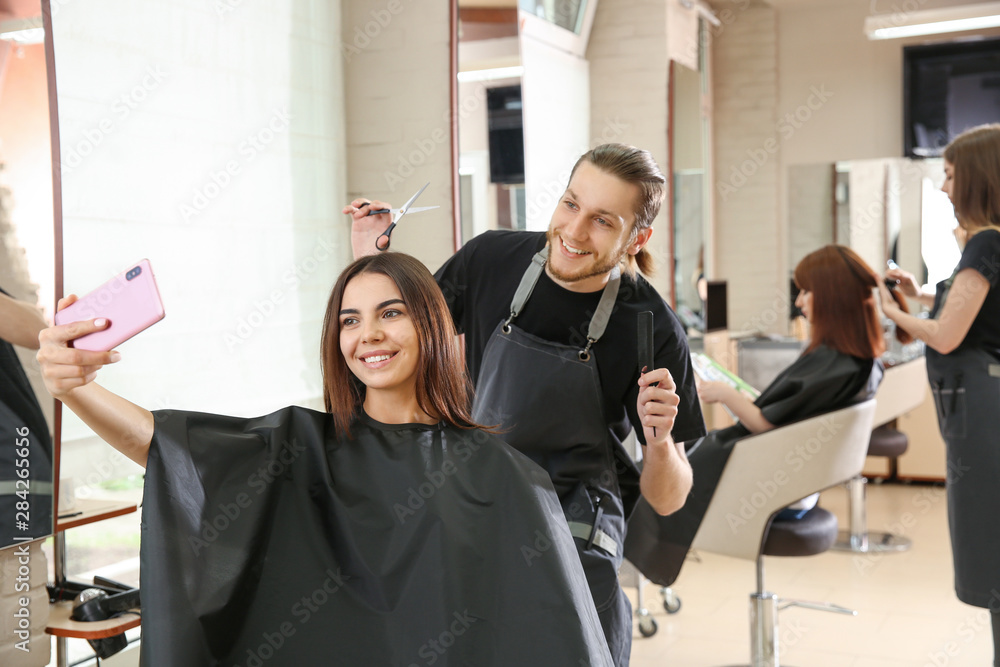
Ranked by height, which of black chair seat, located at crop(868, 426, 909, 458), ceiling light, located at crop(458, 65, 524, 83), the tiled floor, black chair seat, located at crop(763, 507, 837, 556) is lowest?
the tiled floor

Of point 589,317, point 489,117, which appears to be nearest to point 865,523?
point 489,117

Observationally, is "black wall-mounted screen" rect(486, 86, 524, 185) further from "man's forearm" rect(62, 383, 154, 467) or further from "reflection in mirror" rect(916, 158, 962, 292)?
"reflection in mirror" rect(916, 158, 962, 292)

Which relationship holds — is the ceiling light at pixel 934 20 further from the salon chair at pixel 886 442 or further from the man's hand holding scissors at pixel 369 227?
the man's hand holding scissors at pixel 369 227

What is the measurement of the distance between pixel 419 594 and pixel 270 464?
0.30 meters

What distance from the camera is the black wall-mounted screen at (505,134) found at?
11.1 ft

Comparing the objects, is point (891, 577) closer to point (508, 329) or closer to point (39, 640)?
point (508, 329)

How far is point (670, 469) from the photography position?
1.80 m

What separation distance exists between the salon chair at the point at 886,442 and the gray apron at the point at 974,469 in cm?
164

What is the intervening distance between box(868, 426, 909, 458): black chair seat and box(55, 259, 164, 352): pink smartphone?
170 inches

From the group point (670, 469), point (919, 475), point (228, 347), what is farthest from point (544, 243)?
point (919, 475)

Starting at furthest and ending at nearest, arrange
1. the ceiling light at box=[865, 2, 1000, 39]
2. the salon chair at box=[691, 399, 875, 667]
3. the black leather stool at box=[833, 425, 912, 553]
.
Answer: the ceiling light at box=[865, 2, 1000, 39], the black leather stool at box=[833, 425, 912, 553], the salon chair at box=[691, 399, 875, 667]

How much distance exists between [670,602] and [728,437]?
95 cm

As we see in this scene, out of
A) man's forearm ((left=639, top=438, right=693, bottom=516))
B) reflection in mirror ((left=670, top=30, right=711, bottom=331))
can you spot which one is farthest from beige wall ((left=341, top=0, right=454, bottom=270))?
reflection in mirror ((left=670, top=30, right=711, bottom=331))

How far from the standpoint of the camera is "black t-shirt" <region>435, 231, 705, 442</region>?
1.79 m
